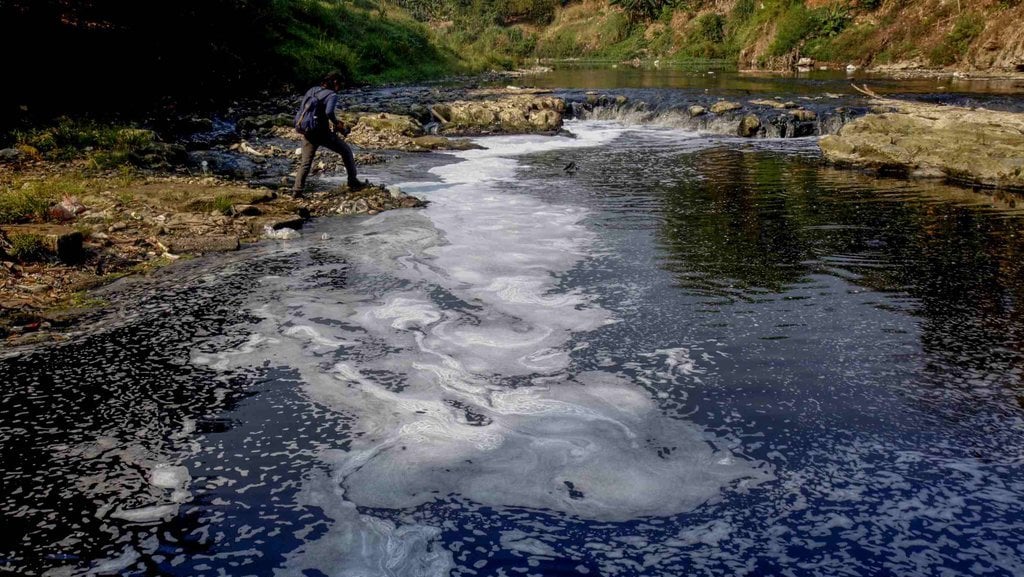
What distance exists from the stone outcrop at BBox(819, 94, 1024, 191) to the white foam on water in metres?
9.06

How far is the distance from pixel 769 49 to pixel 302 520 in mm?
50801

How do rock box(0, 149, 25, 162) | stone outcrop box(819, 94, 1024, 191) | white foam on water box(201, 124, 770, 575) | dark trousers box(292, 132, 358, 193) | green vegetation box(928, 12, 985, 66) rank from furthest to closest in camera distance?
green vegetation box(928, 12, 985, 66) → stone outcrop box(819, 94, 1024, 191) → rock box(0, 149, 25, 162) → dark trousers box(292, 132, 358, 193) → white foam on water box(201, 124, 770, 575)

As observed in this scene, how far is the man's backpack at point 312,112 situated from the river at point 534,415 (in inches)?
116

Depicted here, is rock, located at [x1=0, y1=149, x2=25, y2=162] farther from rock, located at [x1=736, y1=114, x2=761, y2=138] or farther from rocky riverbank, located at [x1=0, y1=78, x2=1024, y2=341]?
rock, located at [x1=736, y1=114, x2=761, y2=138]

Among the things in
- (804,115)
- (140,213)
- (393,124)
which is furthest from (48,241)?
(804,115)

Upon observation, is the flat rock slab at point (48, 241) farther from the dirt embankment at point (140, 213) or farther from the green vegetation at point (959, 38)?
the green vegetation at point (959, 38)

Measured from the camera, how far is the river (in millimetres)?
3381

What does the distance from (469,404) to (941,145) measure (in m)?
13.2

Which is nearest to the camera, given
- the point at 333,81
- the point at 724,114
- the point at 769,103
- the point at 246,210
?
the point at 246,210

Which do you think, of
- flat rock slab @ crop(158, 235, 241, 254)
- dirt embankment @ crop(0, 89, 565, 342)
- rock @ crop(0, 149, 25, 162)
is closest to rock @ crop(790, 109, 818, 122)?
dirt embankment @ crop(0, 89, 565, 342)

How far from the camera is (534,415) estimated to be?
4664mm

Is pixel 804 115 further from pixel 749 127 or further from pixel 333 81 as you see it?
pixel 333 81

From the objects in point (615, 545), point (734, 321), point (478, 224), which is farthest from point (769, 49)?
point (615, 545)

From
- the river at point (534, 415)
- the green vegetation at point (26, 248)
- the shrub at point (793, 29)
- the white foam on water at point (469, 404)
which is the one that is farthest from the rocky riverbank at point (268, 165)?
the shrub at point (793, 29)
